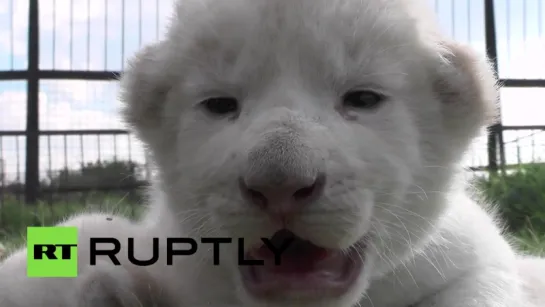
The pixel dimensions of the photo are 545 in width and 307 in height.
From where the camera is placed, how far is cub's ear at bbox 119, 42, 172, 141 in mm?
1576

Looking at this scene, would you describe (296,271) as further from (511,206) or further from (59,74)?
(59,74)

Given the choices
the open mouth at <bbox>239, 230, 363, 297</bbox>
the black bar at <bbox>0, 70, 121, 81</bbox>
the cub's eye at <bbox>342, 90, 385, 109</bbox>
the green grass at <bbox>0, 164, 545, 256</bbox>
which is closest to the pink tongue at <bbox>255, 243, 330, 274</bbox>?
the open mouth at <bbox>239, 230, 363, 297</bbox>

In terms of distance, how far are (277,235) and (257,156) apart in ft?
0.57

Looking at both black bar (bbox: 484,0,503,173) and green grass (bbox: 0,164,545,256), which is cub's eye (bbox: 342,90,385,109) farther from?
black bar (bbox: 484,0,503,173)

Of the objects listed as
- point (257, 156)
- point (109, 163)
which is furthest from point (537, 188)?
point (257, 156)

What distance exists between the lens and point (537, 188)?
4449mm

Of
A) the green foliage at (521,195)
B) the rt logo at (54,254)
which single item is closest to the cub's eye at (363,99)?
the rt logo at (54,254)

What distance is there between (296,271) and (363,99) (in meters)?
0.41

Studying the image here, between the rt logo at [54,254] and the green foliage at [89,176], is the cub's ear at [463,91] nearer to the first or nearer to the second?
the rt logo at [54,254]

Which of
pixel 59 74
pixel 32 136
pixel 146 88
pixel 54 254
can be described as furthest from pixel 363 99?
pixel 32 136

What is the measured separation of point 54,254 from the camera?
155 cm

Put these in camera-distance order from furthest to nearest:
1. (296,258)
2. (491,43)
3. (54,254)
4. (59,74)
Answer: (491,43) < (59,74) < (54,254) < (296,258)

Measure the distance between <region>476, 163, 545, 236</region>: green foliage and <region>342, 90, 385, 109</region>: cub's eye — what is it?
9.22 feet

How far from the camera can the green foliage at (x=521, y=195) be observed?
4020mm
